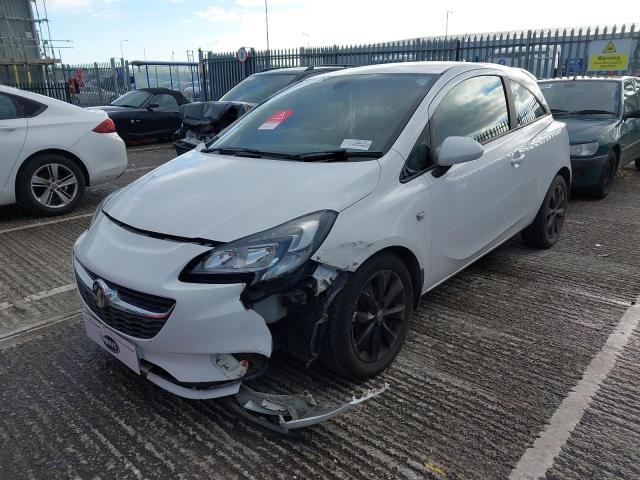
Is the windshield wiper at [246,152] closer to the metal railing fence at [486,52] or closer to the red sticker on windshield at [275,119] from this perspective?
the red sticker on windshield at [275,119]

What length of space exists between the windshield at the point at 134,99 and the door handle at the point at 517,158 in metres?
10.2

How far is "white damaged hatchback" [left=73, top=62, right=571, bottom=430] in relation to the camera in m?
2.23

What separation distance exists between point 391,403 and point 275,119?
6.42 feet

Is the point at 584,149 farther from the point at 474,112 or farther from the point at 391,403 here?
the point at 391,403

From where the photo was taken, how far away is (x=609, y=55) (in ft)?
39.9

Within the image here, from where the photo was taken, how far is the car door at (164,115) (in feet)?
39.3

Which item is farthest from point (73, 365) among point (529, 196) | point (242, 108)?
point (242, 108)

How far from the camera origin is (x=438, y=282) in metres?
3.23

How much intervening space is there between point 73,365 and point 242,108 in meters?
5.01

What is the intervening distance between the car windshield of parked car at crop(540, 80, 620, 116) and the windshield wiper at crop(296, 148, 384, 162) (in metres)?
5.65

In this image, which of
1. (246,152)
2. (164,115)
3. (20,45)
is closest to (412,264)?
(246,152)

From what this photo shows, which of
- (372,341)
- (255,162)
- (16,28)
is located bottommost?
(372,341)

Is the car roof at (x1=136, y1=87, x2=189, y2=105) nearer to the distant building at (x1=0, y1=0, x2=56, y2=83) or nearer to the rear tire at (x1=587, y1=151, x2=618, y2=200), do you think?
the rear tire at (x1=587, y1=151, x2=618, y2=200)

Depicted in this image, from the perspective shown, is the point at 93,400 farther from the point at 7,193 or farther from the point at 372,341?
the point at 7,193
